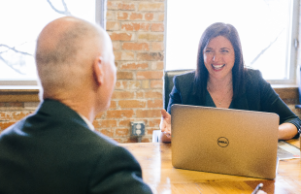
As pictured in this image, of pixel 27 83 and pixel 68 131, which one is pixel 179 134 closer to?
pixel 68 131

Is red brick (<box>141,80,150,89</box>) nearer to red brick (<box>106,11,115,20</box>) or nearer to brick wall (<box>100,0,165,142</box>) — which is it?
brick wall (<box>100,0,165,142</box>)

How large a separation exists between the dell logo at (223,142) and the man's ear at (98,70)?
1.76ft

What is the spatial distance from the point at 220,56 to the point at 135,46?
933 millimetres

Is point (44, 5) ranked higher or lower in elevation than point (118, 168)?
higher

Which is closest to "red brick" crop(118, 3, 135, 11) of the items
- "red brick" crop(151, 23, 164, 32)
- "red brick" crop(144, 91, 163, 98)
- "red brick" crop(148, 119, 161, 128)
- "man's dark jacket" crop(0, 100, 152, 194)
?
"red brick" crop(151, 23, 164, 32)

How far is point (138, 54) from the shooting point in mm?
2607

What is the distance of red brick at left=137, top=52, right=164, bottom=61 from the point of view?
2.62 m

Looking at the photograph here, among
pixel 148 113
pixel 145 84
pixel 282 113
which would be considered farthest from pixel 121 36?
pixel 282 113

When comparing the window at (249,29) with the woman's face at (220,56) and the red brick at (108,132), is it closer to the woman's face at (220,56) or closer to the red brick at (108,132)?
the red brick at (108,132)

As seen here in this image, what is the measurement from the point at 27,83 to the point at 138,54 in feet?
3.28

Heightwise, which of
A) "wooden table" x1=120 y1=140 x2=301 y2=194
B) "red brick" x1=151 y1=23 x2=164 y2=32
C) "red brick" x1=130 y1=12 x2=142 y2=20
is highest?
"red brick" x1=130 y1=12 x2=142 y2=20

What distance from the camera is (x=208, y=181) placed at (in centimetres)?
111

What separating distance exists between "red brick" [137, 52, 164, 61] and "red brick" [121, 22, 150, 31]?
0.70 ft

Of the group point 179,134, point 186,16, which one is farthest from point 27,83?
point 179,134
